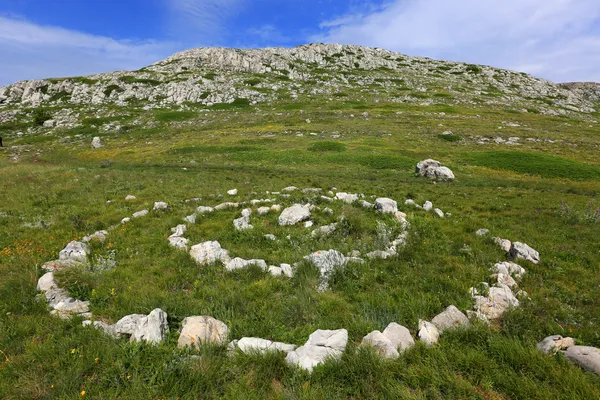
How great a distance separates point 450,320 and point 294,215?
763 centimetres

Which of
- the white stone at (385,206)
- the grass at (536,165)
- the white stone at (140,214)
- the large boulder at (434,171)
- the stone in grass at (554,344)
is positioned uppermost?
the grass at (536,165)

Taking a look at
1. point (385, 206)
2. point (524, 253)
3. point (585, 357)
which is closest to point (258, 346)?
point (585, 357)

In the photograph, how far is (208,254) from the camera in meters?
9.28

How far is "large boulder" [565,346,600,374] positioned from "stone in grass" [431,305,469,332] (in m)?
1.64

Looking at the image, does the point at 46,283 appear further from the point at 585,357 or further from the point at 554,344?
the point at 585,357

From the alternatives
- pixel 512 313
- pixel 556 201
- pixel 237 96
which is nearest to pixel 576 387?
pixel 512 313

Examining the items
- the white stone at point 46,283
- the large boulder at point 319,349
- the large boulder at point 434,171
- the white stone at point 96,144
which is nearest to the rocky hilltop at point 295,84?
the white stone at point 96,144

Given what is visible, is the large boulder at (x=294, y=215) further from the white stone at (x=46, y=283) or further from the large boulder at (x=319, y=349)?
the white stone at (x=46, y=283)

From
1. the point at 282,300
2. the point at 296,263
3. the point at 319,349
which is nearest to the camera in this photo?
the point at 319,349

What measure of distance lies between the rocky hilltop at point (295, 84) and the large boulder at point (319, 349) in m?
86.7

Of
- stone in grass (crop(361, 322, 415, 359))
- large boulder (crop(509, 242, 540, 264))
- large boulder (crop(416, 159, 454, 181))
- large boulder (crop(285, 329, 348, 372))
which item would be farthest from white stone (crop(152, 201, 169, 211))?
large boulder (crop(416, 159, 454, 181))

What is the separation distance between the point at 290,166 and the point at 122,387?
28.9 meters

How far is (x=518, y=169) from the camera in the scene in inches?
1174

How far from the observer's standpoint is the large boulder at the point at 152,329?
217 inches
